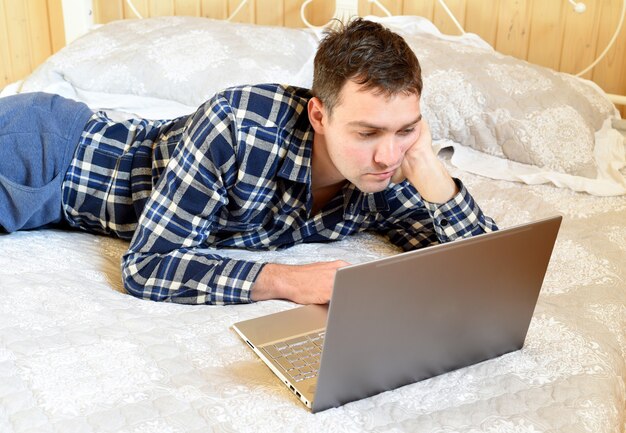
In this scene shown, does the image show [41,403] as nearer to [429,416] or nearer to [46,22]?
[429,416]

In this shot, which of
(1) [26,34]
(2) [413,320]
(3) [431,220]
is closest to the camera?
(2) [413,320]

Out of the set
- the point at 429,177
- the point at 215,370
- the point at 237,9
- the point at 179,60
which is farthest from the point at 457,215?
the point at 237,9

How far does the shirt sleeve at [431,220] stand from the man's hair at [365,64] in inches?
9.9

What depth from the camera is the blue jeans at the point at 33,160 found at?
A: 167cm

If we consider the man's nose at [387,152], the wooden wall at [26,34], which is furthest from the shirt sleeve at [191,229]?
the wooden wall at [26,34]

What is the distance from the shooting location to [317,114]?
1.43m

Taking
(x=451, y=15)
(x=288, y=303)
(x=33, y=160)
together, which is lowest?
(x=288, y=303)

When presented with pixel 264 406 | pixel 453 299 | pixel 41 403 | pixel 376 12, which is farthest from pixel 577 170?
pixel 41 403

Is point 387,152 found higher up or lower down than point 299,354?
higher up

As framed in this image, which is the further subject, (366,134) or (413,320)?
(366,134)

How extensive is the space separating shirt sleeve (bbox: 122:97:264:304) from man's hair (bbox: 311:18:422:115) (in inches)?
7.3

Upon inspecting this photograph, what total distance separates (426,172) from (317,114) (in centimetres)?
23

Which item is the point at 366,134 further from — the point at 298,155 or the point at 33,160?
the point at 33,160

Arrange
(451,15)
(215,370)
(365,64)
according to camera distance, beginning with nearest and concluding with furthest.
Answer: (215,370), (365,64), (451,15)
